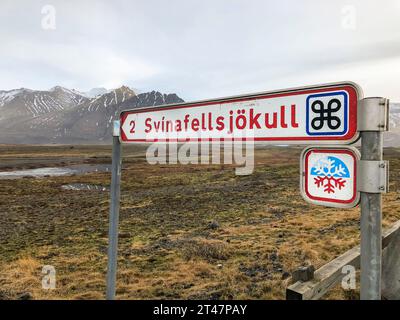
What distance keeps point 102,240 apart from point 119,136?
7808 mm

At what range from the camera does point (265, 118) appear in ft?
7.53

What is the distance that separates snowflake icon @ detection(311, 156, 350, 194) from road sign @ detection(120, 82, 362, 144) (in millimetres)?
130

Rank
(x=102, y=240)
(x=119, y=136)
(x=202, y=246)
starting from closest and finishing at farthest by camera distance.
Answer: (x=119, y=136)
(x=202, y=246)
(x=102, y=240)

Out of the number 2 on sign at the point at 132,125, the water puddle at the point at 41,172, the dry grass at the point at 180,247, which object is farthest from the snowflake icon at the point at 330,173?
the water puddle at the point at 41,172

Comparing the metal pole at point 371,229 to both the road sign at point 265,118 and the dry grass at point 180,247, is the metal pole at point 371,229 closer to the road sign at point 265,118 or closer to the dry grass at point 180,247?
the road sign at point 265,118

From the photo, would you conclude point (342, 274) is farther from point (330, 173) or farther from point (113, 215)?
point (113, 215)

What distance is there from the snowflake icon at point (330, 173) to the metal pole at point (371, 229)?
0.13 metres

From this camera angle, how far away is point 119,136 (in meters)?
3.45

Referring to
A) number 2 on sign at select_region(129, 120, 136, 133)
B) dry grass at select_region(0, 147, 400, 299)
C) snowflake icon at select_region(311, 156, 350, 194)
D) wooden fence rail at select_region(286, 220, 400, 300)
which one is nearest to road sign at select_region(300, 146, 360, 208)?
snowflake icon at select_region(311, 156, 350, 194)

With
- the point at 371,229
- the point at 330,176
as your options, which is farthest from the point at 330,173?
the point at 371,229

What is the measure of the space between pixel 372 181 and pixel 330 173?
24 cm
